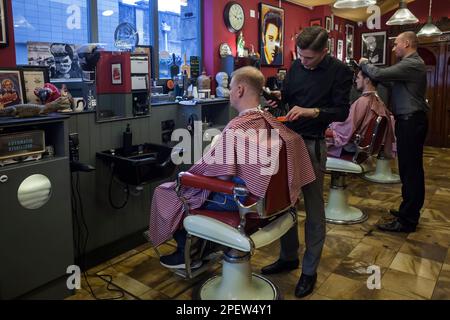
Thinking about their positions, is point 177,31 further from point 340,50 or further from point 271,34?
point 340,50

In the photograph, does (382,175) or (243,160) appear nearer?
(243,160)

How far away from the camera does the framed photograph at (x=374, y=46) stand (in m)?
7.12

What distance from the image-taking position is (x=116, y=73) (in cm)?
257

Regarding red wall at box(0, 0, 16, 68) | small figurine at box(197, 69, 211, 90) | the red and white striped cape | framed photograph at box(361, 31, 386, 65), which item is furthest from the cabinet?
framed photograph at box(361, 31, 386, 65)

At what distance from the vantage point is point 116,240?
2721 millimetres

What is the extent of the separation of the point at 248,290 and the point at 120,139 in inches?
51.0

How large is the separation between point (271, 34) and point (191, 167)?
3314mm

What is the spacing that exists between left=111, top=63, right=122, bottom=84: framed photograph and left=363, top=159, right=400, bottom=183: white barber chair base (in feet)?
10.4

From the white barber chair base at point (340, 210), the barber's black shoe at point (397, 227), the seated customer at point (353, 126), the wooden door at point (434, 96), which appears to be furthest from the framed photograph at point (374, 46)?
the barber's black shoe at point (397, 227)

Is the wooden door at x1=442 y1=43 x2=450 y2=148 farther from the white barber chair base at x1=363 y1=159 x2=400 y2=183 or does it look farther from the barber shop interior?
the barber shop interior

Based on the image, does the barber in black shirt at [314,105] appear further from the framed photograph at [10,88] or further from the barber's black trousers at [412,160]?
the framed photograph at [10,88]

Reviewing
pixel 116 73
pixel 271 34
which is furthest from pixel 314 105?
pixel 271 34
